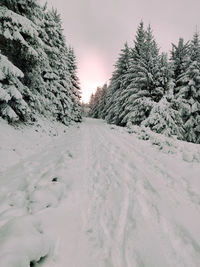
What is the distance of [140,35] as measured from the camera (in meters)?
23.7

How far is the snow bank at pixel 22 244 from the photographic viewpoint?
1.83 meters

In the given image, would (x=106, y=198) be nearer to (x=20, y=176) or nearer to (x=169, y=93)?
(x=20, y=176)

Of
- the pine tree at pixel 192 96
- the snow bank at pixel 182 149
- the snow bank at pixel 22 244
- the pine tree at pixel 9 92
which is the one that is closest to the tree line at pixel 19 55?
the pine tree at pixel 9 92

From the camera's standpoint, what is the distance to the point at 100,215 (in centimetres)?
301

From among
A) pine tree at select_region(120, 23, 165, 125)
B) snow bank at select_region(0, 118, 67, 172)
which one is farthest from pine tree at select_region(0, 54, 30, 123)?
pine tree at select_region(120, 23, 165, 125)

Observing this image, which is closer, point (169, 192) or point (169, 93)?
point (169, 192)

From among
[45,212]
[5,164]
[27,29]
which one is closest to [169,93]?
[27,29]

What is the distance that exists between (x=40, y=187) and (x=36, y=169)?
144 cm

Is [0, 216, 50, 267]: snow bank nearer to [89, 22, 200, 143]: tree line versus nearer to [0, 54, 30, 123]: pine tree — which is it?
[0, 54, 30, 123]: pine tree

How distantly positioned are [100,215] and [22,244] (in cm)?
135

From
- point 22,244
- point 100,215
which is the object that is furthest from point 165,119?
point 22,244

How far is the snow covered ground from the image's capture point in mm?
2121

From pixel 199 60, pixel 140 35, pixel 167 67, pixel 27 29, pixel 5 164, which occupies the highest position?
pixel 140 35

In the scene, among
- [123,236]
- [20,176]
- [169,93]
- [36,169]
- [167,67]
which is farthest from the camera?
[167,67]
